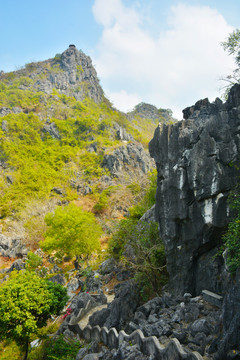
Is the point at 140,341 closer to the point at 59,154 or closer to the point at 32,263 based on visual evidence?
the point at 32,263

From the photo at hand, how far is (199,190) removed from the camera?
881cm

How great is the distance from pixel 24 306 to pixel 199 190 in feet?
26.6

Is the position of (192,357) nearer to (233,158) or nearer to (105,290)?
(233,158)

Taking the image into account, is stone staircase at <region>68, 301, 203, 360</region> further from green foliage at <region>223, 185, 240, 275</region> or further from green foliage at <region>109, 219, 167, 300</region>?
green foliage at <region>223, 185, 240, 275</region>

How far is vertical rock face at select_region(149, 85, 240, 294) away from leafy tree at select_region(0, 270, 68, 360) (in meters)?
5.42

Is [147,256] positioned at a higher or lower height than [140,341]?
higher

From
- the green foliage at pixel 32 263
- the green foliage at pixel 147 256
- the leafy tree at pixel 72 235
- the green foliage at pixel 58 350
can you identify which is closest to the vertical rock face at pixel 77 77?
the green foliage at pixel 32 263

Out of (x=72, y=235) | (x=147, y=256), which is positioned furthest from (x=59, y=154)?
(x=147, y=256)

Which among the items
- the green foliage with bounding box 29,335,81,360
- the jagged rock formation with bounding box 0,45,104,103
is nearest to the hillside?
the jagged rock formation with bounding box 0,45,104,103

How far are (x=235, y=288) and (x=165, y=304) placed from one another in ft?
11.1

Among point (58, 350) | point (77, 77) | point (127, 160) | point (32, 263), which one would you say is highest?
point (77, 77)

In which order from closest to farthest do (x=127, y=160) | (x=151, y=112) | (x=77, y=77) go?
(x=127, y=160) → (x=77, y=77) → (x=151, y=112)

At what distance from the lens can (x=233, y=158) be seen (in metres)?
8.58

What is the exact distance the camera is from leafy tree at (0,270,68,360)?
30.7 ft
